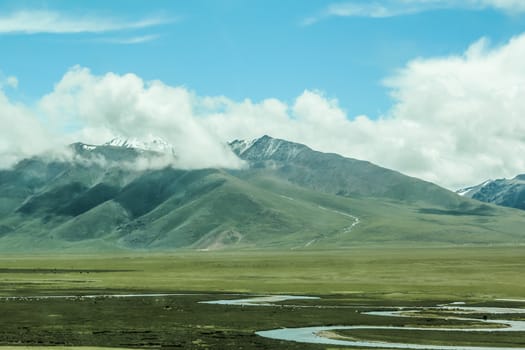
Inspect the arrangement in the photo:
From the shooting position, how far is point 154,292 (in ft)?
420

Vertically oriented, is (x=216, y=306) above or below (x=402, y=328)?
above

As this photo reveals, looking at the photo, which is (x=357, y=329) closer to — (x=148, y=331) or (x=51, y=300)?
(x=148, y=331)

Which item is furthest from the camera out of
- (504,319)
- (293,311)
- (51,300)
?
(51,300)

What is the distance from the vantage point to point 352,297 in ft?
384

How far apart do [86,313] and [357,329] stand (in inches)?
1214

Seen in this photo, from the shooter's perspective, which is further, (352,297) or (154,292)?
(154,292)

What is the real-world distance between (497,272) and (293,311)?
9317 centimetres

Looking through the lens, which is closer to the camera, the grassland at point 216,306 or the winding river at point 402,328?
the winding river at point 402,328

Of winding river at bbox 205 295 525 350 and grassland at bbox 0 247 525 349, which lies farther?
grassland at bbox 0 247 525 349

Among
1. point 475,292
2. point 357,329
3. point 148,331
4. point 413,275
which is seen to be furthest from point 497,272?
point 148,331

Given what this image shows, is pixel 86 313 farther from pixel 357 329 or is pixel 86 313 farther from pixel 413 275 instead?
→ pixel 413 275

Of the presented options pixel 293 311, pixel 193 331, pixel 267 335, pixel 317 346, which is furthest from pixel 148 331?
pixel 293 311

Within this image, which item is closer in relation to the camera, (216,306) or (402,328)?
(402,328)

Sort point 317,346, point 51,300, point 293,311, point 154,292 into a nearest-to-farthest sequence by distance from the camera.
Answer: point 317,346, point 293,311, point 51,300, point 154,292
